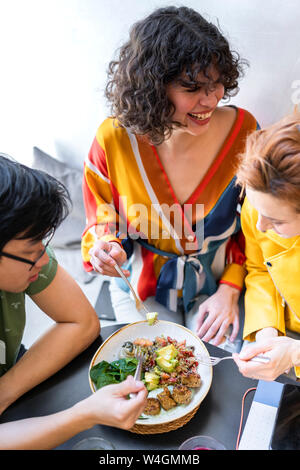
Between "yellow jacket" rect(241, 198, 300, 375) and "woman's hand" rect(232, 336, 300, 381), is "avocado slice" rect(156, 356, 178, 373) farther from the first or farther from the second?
"yellow jacket" rect(241, 198, 300, 375)

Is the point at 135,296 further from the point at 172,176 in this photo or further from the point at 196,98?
the point at 196,98

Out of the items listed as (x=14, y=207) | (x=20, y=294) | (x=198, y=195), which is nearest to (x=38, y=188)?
(x=14, y=207)

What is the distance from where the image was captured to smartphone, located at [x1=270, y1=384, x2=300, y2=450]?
0.94 metres

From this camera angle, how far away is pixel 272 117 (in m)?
1.84

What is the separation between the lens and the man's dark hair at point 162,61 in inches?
48.6

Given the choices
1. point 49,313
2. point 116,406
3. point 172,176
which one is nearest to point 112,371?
point 116,406

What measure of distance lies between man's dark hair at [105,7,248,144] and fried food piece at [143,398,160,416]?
3.01 ft

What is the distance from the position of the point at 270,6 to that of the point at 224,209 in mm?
864

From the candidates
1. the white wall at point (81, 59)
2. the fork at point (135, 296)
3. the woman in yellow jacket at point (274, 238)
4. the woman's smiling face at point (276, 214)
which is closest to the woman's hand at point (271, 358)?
the woman in yellow jacket at point (274, 238)

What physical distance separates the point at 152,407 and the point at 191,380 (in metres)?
0.14

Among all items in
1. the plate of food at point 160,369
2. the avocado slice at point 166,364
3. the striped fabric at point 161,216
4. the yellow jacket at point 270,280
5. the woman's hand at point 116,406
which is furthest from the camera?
the striped fabric at point 161,216

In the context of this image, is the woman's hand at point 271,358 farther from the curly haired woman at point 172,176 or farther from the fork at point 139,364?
the curly haired woman at point 172,176

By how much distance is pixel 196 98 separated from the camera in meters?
1.31

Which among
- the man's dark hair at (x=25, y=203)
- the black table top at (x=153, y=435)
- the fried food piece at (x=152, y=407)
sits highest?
the man's dark hair at (x=25, y=203)
